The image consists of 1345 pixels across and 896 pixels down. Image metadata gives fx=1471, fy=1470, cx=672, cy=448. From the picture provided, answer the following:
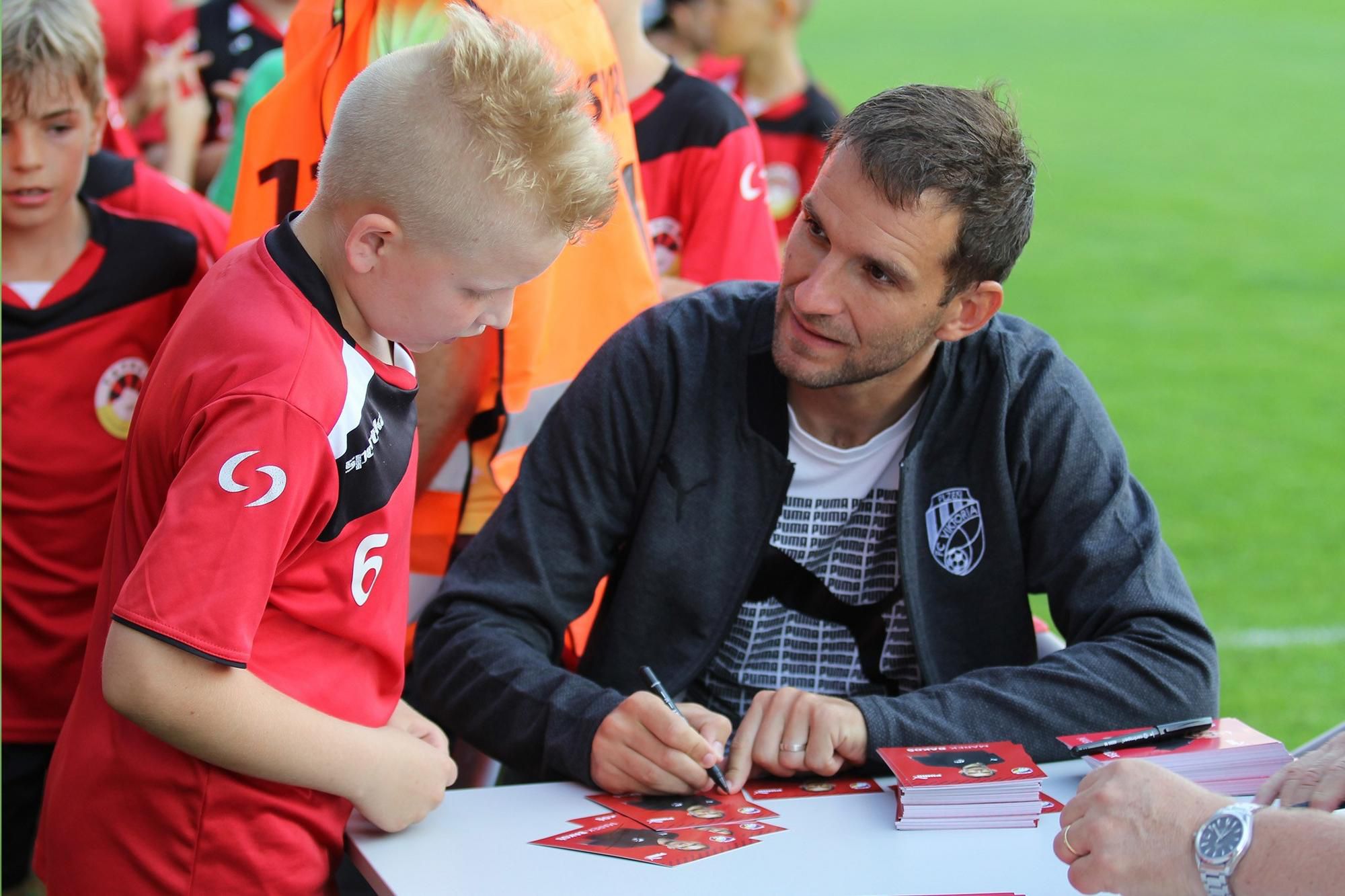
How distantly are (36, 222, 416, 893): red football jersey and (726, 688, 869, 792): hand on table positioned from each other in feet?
1.72

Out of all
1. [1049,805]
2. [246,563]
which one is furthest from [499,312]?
[1049,805]

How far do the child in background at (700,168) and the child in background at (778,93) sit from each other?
171cm

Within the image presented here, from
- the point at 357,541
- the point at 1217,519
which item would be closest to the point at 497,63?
the point at 357,541

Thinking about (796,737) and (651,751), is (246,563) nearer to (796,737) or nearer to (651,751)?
(651,751)

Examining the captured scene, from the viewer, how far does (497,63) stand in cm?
167

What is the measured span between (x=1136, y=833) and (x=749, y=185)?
1982 millimetres

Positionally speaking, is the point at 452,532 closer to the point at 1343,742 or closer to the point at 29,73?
the point at 29,73

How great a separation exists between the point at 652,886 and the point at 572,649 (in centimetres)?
94

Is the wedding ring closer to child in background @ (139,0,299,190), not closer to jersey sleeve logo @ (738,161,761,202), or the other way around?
jersey sleeve logo @ (738,161,761,202)

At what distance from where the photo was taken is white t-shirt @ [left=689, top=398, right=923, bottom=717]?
8.13 feet

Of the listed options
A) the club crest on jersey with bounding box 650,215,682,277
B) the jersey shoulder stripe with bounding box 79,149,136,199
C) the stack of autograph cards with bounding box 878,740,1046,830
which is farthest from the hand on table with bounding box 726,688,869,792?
the jersey shoulder stripe with bounding box 79,149,136,199

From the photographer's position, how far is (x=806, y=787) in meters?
2.10

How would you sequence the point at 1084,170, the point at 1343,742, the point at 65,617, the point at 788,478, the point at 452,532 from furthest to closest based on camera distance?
the point at 1084,170, the point at 65,617, the point at 452,532, the point at 788,478, the point at 1343,742

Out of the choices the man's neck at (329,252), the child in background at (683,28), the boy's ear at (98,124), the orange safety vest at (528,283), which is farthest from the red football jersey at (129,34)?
the man's neck at (329,252)
